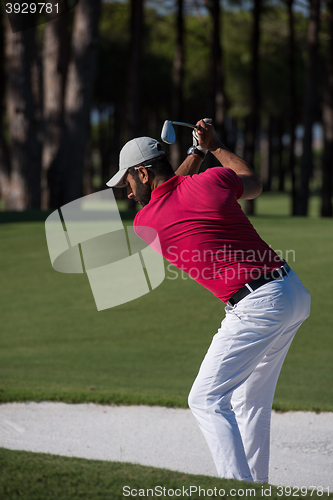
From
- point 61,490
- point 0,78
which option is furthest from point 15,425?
point 0,78

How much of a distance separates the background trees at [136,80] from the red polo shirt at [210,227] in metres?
12.9

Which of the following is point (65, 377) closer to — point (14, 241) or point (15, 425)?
point (15, 425)

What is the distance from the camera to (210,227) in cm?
282

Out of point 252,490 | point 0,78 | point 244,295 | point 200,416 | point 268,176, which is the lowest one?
point 268,176

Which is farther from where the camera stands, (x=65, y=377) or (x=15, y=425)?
(x=65, y=377)

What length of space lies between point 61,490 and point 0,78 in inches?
1095

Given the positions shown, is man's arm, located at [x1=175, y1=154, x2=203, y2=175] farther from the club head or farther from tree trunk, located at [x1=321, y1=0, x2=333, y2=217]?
tree trunk, located at [x1=321, y1=0, x2=333, y2=217]

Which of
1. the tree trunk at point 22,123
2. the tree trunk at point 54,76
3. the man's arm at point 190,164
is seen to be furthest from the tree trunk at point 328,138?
the man's arm at point 190,164

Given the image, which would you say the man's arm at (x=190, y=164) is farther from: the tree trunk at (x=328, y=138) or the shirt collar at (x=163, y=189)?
the tree trunk at (x=328, y=138)

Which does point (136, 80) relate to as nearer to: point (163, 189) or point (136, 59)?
point (136, 59)

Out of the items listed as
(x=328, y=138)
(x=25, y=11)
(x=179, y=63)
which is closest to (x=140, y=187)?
(x=25, y=11)

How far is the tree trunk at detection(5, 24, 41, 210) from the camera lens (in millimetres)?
15438

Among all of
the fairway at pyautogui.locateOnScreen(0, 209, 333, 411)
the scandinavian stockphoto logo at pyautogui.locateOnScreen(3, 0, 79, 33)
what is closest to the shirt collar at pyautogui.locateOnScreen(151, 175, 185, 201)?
the fairway at pyautogui.locateOnScreen(0, 209, 333, 411)

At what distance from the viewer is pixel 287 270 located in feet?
9.78
